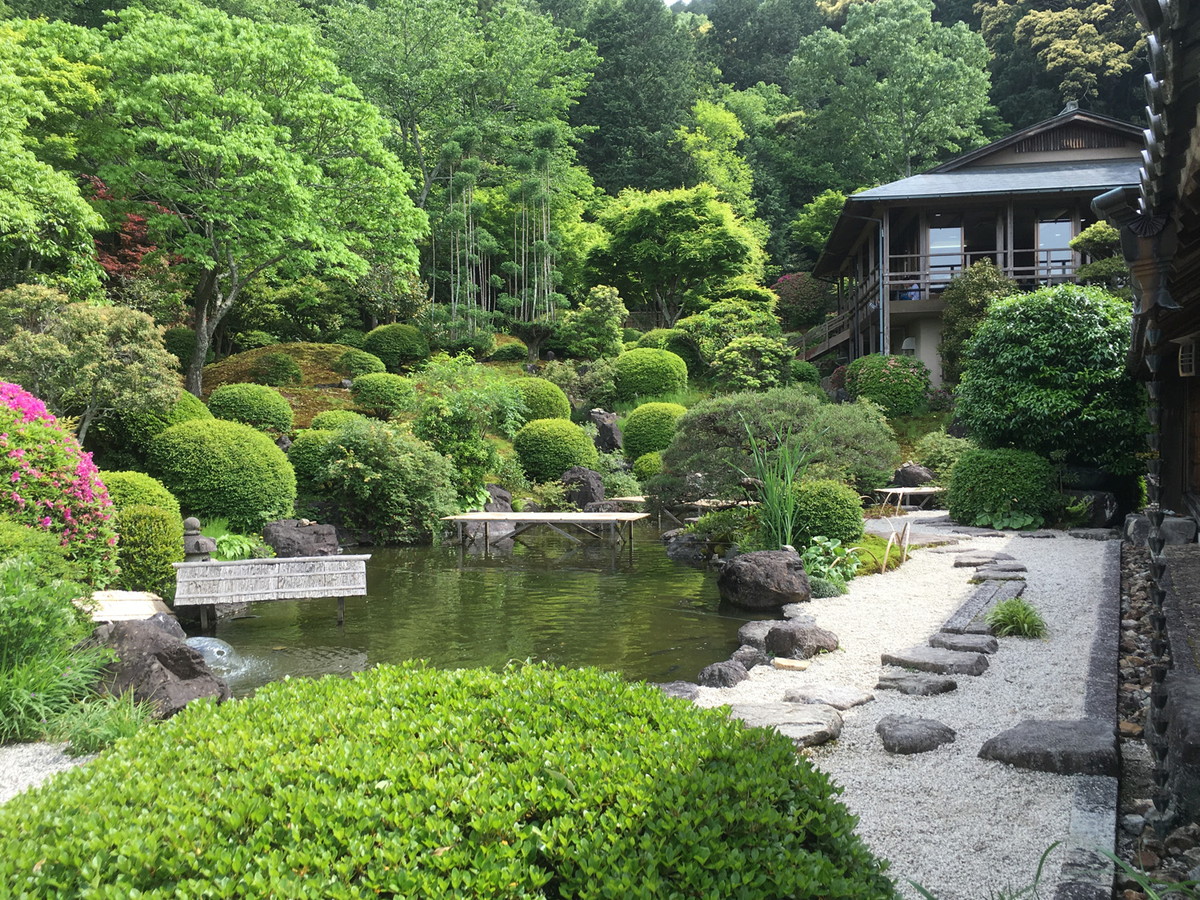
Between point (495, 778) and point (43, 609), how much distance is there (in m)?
3.66

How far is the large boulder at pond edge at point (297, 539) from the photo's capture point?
1102cm

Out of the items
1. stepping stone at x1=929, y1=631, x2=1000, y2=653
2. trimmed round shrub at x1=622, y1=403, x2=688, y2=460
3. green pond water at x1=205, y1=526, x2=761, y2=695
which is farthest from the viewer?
trimmed round shrub at x1=622, y1=403, x2=688, y2=460

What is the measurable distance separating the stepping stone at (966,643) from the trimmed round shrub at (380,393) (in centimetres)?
1444

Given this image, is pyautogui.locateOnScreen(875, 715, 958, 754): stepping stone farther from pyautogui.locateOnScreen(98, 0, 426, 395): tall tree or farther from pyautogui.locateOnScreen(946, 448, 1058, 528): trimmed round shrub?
pyautogui.locateOnScreen(98, 0, 426, 395): tall tree

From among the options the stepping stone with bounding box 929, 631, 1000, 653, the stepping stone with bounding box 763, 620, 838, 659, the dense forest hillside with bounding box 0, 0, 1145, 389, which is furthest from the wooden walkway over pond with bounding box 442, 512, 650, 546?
the dense forest hillside with bounding box 0, 0, 1145, 389

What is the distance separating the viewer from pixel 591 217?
35719 mm

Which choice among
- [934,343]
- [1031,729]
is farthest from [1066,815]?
[934,343]

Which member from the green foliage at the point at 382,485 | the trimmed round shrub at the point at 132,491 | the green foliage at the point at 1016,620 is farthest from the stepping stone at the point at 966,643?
the green foliage at the point at 382,485

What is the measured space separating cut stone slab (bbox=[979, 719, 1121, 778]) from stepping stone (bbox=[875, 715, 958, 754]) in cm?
23

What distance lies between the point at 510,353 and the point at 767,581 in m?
18.5

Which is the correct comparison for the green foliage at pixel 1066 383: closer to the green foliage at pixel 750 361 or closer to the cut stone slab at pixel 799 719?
the cut stone slab at pixel 799 719

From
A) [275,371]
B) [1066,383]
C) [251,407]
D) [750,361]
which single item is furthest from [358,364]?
[1066,383]

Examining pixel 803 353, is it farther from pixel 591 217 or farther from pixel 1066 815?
pixel 1066 815

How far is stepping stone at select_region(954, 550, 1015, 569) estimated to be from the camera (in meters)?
9.12
